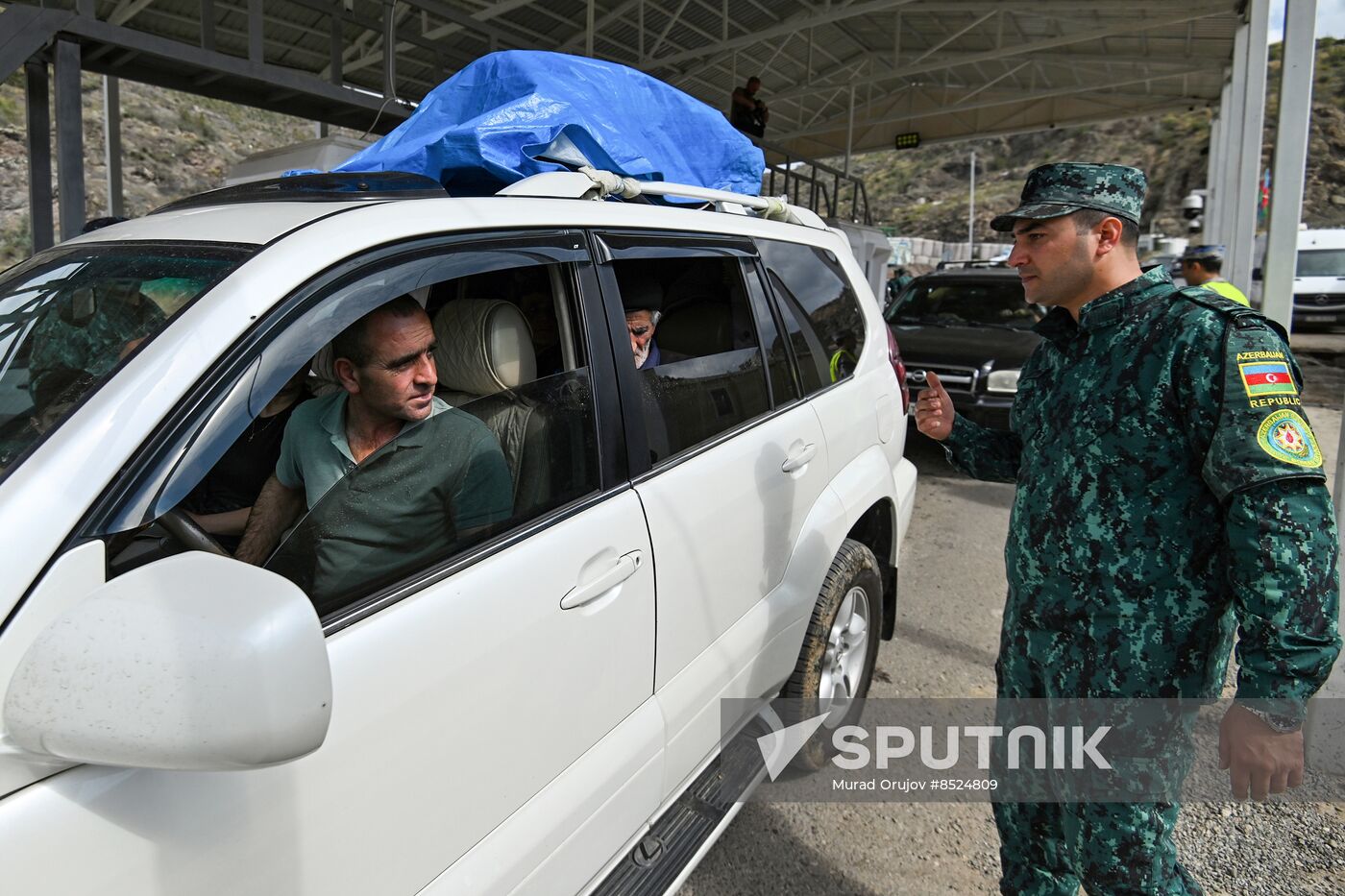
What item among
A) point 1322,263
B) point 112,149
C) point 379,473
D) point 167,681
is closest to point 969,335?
point 379,473

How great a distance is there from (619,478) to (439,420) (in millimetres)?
390

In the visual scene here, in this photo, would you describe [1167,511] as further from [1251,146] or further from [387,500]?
[1251,146]

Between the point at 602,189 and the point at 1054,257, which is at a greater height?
the point at 602,189

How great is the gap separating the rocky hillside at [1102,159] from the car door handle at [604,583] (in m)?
37.4

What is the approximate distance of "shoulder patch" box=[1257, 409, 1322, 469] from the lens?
1.46 meters

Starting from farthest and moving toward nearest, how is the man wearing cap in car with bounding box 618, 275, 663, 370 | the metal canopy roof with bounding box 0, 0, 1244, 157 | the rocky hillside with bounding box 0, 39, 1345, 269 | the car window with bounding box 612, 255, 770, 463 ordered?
the rocky hillside with bounding box 0, 39, 1345, 269
the metal canopy roof with bounding box 0, 0, 1244, 157
the man wearing cap in car with bounding box 618, 275, 663, 370
the car window with bounding box 612, 255, 770, 463

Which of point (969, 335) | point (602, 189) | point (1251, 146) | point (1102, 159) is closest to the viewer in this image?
point (602, 189)

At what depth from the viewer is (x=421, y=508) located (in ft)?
4.78

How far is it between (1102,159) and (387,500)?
67.8 metres

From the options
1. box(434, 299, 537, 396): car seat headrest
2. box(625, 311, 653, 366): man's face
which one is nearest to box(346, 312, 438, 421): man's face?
box(434, 299, 537, 396): car seat headrest

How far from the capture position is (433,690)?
49.7 inches

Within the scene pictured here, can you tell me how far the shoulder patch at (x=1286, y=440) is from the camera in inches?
57.7

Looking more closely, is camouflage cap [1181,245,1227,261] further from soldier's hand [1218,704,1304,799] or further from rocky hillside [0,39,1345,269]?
rocky hillside [0,39,1345,269]

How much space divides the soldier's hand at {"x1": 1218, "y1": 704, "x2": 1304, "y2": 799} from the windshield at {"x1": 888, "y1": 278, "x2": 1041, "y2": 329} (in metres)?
7.01
